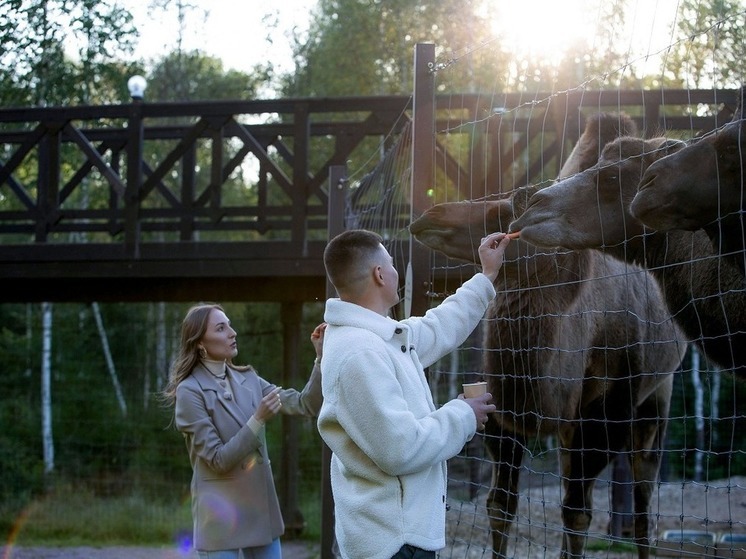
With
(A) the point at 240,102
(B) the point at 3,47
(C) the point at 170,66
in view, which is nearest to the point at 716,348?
(A) the point at 240,102

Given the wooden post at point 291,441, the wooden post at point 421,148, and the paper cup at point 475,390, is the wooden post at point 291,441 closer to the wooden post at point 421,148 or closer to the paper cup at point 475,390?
the wooden post at point 421,148

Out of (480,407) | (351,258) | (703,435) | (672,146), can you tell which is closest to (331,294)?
(672,146)

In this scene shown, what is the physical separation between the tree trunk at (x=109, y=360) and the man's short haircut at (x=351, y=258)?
14078mm

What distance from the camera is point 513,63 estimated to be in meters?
18.8

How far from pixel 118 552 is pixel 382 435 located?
7.74 metres

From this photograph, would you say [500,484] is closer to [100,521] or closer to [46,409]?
[100,521]

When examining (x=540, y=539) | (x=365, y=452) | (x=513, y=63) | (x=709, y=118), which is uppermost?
(x=513, y=63)

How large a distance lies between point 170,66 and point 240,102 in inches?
597

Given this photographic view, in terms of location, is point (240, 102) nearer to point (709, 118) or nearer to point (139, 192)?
point (139, 192)

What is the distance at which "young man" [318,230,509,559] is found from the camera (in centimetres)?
324

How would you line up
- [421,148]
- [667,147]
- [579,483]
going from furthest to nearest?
[579,483], [421,148], [667,147]

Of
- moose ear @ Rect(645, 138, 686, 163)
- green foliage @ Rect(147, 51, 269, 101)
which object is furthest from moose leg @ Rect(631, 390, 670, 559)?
green foliage @ Rect(147, 51, 269, 101)

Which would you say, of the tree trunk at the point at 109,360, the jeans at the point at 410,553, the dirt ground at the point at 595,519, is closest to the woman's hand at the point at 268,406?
the jeans at the point at 410,553

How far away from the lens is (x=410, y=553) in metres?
3.30
